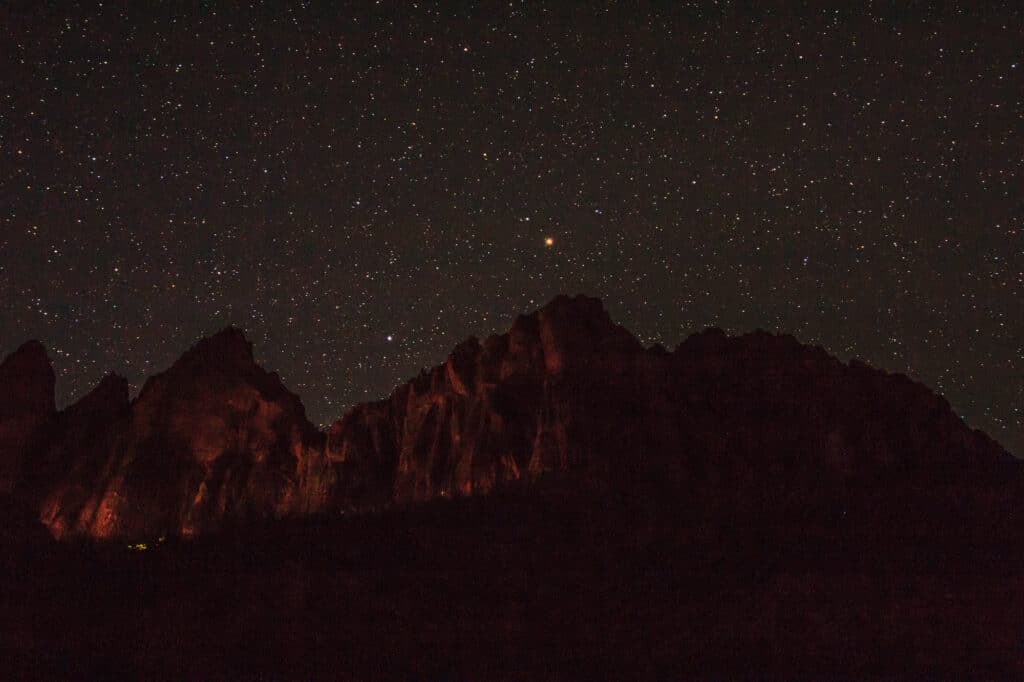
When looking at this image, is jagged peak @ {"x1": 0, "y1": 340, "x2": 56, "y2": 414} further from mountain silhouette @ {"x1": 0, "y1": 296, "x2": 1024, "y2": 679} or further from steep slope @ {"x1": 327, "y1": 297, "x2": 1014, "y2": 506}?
steep slope @ {"x1": 327, "y1": 297, "x2": 1014, "y2": 506}

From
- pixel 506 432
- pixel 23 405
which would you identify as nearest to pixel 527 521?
pixel 506 432

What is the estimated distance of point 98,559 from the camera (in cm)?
3453

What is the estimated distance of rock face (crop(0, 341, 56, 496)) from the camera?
243 feet

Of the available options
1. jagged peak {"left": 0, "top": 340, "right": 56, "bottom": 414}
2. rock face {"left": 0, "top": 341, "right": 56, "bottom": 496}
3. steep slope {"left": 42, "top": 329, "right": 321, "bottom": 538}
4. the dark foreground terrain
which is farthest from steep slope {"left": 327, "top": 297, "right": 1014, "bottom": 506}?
jagged peak {"left": 0, "top": 340, "right": 56, "bottom": 414}

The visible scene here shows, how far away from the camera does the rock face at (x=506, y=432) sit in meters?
53.6

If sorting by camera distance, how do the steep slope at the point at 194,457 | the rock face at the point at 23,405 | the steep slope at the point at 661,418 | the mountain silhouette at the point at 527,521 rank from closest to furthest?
the mountain silhouette at the point at 527,521 → the steep slope at the point at 661,418 → the steep slope at the point at 194,457 → the rock face at the point at 23,405

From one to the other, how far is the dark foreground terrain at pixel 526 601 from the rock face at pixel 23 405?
40.6m

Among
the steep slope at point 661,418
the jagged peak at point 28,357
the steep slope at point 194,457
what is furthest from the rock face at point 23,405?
the steep slope at point 661,418

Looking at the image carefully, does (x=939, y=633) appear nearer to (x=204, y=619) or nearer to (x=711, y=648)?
(x=711, y=648)

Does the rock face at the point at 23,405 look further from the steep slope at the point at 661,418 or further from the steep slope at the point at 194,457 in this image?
the steep slope at the point at 661,418

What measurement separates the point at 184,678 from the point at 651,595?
17.8 metres

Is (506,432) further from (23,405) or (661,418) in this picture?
(23,405)

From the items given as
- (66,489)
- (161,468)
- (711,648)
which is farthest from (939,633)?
(66,489)

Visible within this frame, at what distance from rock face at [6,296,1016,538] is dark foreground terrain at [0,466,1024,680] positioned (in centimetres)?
827
